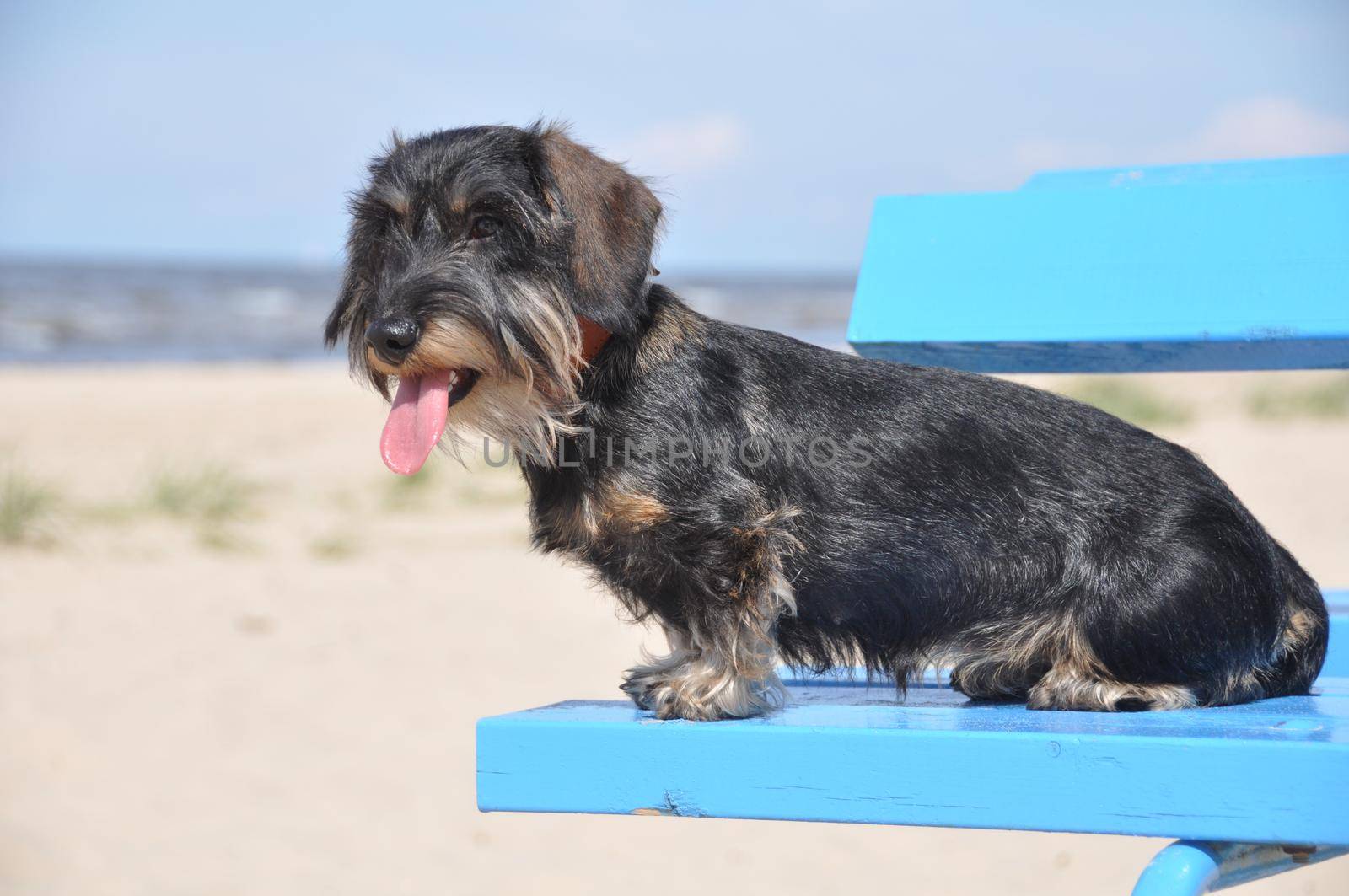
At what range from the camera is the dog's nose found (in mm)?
2584

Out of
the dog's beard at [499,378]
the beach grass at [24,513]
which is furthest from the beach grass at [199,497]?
the dog's beard at [499,378]

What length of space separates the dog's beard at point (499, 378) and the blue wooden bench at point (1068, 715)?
60 centimetres

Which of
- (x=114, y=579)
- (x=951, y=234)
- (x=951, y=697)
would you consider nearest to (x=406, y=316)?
(x=951, y=697)

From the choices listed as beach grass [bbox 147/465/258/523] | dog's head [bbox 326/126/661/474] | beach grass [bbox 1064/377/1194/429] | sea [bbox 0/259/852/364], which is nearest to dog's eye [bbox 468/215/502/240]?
dog's head [bbox 326/126/661/474]

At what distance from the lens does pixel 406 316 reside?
2.60 meters

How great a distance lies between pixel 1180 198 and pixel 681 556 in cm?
195

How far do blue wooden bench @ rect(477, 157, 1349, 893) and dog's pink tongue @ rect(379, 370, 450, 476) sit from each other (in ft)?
1.88

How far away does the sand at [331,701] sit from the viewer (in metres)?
4.91

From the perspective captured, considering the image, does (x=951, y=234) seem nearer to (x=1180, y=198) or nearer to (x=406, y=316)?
(x=1180, y=198)

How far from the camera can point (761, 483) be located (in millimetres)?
2838

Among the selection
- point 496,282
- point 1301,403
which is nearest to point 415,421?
point 496,282

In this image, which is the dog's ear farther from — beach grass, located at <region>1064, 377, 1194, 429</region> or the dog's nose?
A: beach grass, located at <region>1064, 377, 1194, 429</region>

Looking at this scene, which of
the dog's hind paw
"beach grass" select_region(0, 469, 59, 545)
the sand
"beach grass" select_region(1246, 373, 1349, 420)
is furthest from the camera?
"beach grass" select_region(1246, 373, 1349, 420)

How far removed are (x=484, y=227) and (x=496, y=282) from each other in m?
0.15
